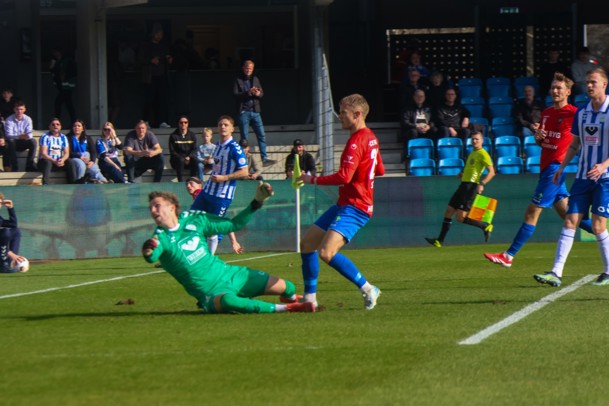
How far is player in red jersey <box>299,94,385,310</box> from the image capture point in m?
10.1

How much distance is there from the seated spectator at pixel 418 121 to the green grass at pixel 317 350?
13.1 metres

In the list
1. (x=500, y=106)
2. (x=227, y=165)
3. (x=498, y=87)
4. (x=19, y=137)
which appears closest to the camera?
(x=227, y=165)

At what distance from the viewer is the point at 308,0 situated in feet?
93.7

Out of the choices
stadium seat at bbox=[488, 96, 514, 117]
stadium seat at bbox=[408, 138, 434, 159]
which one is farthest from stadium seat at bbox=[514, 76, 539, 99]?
stadium seat at bbox=[408, 138, 434, 159]

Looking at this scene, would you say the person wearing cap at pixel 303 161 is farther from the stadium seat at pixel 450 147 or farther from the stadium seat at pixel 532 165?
the stadium seat at pixel 532 165

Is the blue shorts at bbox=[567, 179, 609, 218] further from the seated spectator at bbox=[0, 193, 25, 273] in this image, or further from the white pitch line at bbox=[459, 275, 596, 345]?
the seated spectator at bbox=[0, 193, 25, 273]

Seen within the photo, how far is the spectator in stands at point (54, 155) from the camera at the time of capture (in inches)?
917

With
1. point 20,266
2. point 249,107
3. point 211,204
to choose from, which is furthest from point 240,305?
point 249,107

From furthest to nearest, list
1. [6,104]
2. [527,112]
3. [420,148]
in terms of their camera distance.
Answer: [527,112]
[420,148]
[6,104]

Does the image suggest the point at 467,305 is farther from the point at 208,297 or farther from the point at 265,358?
the point at 265,358

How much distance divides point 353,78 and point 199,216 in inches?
862

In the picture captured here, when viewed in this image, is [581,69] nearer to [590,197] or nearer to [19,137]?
[19,137]

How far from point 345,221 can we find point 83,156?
14.1 metres

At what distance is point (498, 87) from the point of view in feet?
95.3
